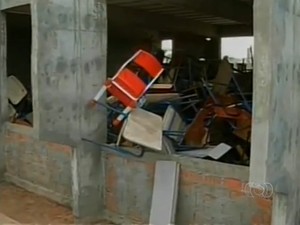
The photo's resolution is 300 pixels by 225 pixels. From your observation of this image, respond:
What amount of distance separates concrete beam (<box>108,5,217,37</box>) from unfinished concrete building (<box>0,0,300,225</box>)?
18.6 inches

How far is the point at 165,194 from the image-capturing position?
4.52m

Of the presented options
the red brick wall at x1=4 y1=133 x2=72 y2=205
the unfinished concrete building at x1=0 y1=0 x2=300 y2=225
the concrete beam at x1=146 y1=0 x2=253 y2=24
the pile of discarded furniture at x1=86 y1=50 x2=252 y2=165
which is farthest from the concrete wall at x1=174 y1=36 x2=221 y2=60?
the red brick wall at x1=4 y1=133 x2=72 y2=205

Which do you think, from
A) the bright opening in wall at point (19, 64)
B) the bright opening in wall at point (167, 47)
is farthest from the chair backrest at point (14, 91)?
the bright opening in wall at point (167, 47)

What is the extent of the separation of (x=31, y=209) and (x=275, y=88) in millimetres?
3773

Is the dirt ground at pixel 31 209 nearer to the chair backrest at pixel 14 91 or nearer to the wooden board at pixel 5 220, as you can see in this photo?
the wooden board at pixel 5 220

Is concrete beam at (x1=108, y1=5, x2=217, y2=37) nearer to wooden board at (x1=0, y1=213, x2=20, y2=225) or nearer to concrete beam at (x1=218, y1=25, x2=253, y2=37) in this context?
concrete beam at (x1=218, y1=25, x2=253, y2=37)

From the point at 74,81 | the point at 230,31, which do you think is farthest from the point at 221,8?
the point at 230,31

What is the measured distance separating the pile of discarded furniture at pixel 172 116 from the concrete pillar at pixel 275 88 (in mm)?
1455

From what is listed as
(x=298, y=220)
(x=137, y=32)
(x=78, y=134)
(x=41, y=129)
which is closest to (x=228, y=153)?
(x=298, y=220)

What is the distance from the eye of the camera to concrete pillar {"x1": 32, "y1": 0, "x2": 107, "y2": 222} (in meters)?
4.77

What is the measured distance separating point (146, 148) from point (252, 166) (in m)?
1.96

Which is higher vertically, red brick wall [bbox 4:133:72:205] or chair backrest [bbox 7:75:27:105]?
chair backrest [bbox 7:75:27:105]

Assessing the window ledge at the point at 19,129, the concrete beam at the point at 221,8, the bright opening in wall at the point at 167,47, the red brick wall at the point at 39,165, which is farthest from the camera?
the bright opening in wall at the point at 167,47

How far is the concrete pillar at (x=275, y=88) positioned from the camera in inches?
114
